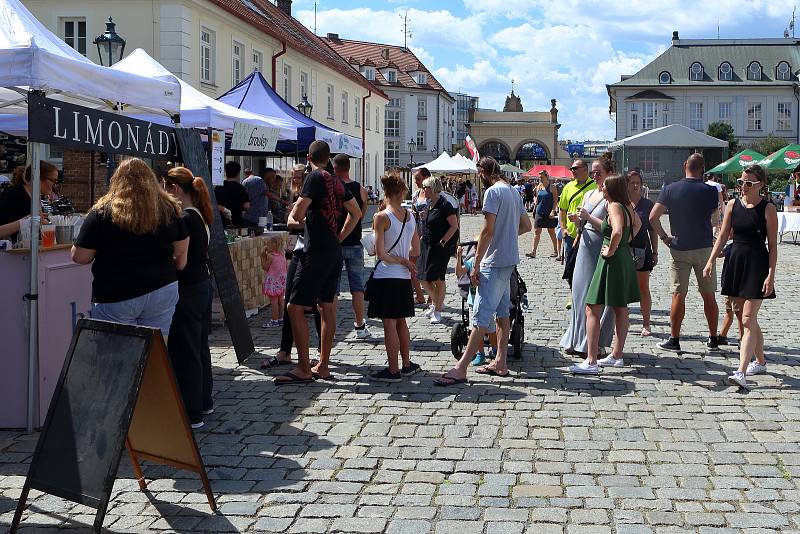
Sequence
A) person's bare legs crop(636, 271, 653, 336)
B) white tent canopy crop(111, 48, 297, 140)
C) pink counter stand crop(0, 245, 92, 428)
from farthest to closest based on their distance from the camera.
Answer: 1. white tent canopy crop(111, 48, 297, 140)
2. person's bare legs crop(636, 271, 653, 336)
3. pink counter stand crop(0, 245, 92, 428)

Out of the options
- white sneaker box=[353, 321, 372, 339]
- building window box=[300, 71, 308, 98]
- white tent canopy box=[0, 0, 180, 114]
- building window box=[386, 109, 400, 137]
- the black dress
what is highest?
building window box=[386, 109, 400, 137]

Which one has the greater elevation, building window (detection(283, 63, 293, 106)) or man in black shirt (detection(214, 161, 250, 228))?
building window (detection(283, 63, 293, 106))

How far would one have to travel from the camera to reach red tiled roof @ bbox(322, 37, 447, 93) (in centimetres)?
8244

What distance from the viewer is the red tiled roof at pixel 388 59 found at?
8244 centimetres

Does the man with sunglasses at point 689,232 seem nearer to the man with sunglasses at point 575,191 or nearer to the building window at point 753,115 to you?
the man with sunglasses at point 575,191

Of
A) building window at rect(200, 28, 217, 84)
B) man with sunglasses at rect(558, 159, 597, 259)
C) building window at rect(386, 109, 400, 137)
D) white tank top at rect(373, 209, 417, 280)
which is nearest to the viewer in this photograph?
white tank top at rect(373, 209, 417, 280)

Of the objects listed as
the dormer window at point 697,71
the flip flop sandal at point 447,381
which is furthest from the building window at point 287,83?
the dormer window at point 697,71

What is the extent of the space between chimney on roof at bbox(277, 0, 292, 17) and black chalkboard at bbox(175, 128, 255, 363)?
138 ft

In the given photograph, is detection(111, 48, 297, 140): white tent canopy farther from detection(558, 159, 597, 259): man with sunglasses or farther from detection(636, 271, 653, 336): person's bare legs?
detection(636, 271, 653, 336): person's bare legs

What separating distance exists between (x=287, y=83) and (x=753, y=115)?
64111 mm

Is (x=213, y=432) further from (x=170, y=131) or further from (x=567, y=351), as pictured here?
(x=567, y=351)

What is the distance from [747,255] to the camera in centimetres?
767

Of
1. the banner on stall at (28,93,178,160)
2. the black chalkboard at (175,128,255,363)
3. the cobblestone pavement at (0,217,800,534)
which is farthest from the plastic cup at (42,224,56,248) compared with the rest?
the black chalkboard at (175,128,255,363)

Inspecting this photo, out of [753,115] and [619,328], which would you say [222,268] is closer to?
[619,328]
